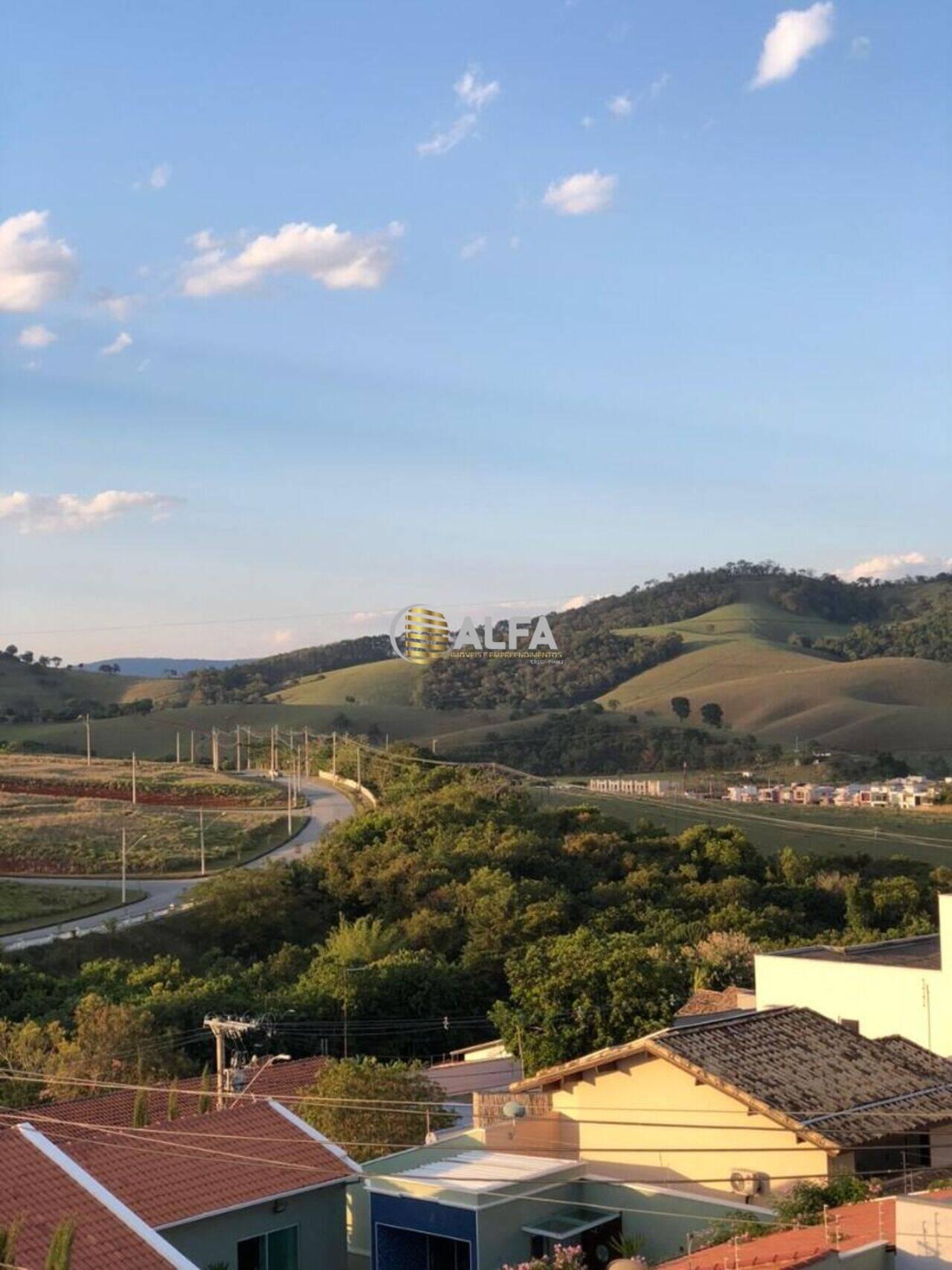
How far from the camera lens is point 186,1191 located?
14125 millimetres

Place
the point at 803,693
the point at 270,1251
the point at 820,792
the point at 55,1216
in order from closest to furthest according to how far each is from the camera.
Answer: the point at 55,1216, the point at 270,1251, the point at 820,792, the point at 803,693

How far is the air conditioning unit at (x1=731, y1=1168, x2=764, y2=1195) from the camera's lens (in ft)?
47.5

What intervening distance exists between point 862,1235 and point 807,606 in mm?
175534

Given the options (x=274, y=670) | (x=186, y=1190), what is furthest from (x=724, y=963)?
(x=274, y=670)

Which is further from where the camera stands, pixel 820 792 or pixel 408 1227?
pixel 820 792

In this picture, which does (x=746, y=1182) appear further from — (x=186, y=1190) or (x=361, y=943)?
(x=361, y=943)

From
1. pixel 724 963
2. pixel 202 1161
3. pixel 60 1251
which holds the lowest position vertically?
pixel 724 963

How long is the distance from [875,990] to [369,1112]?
7684mm

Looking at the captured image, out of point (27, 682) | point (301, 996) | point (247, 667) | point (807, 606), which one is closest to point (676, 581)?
point (807, 606)

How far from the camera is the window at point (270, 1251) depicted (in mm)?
14281

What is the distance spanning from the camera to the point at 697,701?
398 feet

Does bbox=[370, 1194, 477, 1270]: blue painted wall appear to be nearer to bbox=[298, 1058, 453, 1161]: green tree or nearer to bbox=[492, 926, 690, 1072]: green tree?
bbox=[298, 1058, 453, 1161]: green tree

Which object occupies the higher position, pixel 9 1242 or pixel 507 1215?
pixel 9 1242

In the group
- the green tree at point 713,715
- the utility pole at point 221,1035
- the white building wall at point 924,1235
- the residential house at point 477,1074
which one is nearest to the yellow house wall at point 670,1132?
the white building wall at point 924,1235
